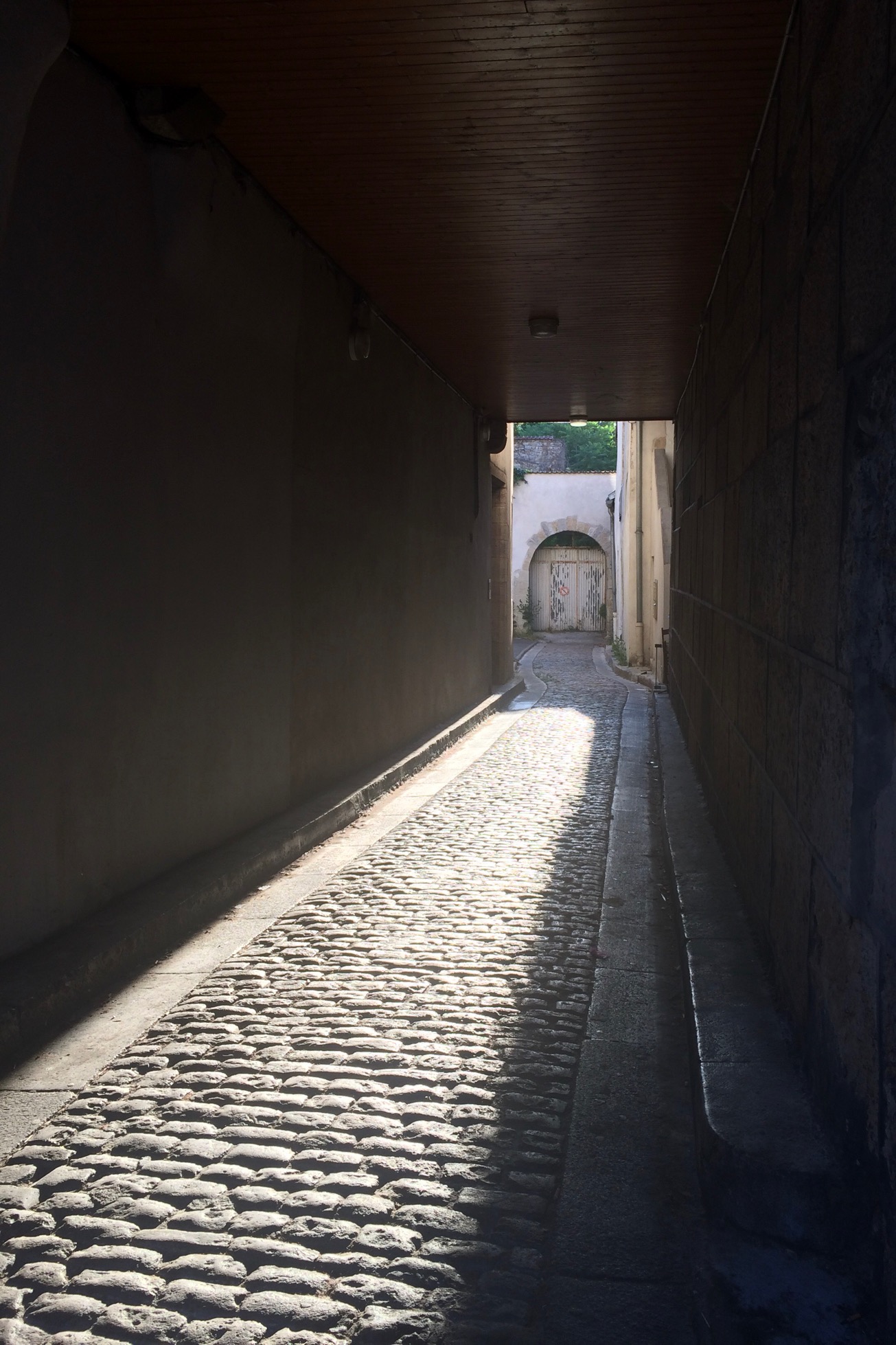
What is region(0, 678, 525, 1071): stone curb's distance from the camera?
11.1 ft

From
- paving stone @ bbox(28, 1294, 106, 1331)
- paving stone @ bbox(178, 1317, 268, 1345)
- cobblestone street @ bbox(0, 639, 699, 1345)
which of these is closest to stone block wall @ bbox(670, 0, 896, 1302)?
cobblestone street @ bbox(0, 639, 699, 1345)

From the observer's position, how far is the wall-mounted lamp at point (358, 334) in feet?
23.4

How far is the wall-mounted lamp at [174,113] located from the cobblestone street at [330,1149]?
3222 millimetres

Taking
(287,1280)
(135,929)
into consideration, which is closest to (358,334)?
(135,929)

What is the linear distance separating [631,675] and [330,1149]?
571 inches

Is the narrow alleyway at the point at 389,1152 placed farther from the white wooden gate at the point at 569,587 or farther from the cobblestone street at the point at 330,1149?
the white wooden gate at the point at 569,587

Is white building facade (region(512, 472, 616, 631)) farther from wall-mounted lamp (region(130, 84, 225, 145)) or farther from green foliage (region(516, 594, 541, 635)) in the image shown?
wall-mounted lamp (region(130, 84, 225, 145))

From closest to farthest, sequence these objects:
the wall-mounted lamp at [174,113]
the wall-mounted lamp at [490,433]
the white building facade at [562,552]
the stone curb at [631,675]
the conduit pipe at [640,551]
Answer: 1. the wall-mounted lamp at [174,113]
2. the wall-mounted lamp at [490,433]
3. the stone curb at [631,675]
4. the conduit pipe at [640,551]
5. the white building facade at [562,552]

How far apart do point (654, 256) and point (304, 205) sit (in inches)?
82.9

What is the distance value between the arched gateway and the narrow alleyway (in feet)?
84.7

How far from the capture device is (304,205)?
18.7ft

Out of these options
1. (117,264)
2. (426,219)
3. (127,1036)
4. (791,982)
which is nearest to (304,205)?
(426,219)

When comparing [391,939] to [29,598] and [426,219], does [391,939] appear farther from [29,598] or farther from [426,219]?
[426,219]

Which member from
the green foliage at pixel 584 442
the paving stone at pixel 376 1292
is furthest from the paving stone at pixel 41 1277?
the green foliage at pixel 584 442
